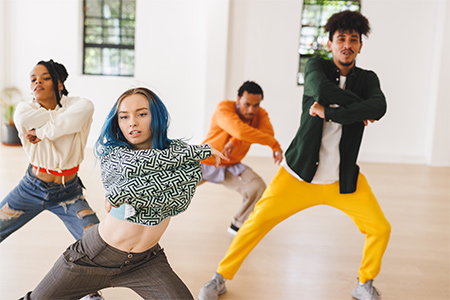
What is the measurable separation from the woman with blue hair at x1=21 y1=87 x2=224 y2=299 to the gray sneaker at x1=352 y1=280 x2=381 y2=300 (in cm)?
121

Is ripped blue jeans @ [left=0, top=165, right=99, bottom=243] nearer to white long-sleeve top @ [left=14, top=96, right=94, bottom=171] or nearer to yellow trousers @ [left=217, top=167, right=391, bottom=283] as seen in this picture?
white long-sleeve top @ [left=14, top=96, right=94, bottom=171]

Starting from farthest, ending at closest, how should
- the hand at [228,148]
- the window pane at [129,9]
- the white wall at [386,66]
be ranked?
the window pane at [129,9]
the white wall at [386,66]
the hand at [228,148]

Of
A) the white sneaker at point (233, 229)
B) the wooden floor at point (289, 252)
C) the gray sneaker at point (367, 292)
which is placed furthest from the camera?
the white sneaker at point (233, 229)

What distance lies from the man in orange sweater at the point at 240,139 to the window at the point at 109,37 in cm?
486

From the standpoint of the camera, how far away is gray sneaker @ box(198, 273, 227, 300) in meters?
2.48

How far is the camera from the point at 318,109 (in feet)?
7.81

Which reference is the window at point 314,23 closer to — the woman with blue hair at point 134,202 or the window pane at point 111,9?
the window pane at point 111,9

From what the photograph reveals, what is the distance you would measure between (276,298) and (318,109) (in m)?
1.01

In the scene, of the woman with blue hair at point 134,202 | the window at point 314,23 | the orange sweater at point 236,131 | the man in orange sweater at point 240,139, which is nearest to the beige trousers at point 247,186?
the man in orange sweater at point 240,139

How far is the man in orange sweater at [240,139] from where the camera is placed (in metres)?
3.28

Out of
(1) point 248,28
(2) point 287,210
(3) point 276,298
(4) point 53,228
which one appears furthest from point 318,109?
(1) point 248,28

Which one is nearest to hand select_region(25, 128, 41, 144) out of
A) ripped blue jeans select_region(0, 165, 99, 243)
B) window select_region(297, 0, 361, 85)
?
ripped blue jeans select_region(0, 165, 99, 243)

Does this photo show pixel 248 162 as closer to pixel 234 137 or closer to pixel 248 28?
pixel 248 28

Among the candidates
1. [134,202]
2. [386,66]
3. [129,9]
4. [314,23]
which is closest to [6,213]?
[134,202]
